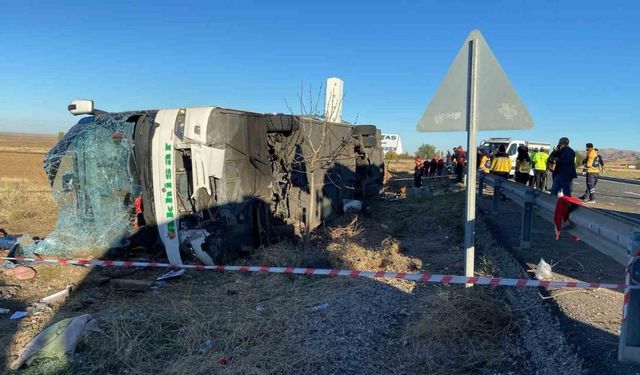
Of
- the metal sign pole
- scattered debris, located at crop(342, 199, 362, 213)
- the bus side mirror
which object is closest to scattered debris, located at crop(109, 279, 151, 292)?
the bus side mirror

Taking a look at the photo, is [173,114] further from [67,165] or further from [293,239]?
[293,239]

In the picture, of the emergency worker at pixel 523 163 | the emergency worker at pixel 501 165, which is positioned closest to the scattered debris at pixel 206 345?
the emergency worker at pixel 501 165

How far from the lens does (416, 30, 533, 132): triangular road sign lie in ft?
13.9

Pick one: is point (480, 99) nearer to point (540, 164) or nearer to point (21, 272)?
point (21, 272)

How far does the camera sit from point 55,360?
3924mm

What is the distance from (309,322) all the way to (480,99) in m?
2.68

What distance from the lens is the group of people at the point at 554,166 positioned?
37.8 feet

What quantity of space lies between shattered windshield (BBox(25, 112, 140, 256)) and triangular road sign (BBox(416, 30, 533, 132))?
16.2 ft

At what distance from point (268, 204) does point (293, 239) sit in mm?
847

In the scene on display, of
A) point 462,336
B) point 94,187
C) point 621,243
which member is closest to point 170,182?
point 94,187

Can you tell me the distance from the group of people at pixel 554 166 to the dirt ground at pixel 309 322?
552 centimetres

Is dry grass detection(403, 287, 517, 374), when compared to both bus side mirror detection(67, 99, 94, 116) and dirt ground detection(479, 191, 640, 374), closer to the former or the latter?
dirt ground detection(479, 191, 640, 374)

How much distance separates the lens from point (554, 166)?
44.5 ft

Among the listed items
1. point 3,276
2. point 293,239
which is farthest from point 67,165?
point 293,239
